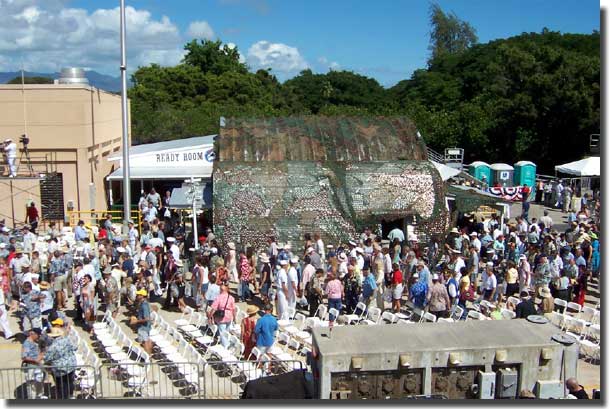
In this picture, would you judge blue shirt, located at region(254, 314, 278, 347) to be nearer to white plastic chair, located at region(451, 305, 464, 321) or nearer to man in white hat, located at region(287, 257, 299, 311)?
man in white hat, located at region(287, 257, 299, 311)

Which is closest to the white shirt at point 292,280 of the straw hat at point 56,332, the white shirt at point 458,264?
the white shirt at point 458,264

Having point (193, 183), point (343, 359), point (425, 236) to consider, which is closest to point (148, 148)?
point (193, 183)

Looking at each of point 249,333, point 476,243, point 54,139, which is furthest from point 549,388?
point 54,139

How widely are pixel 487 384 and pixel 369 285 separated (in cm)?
518

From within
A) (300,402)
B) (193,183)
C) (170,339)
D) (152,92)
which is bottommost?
(170,339)

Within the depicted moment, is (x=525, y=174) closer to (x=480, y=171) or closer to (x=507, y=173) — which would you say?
(x=507, y=173)

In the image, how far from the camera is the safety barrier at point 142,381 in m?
9.87

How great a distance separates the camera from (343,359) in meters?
8.51

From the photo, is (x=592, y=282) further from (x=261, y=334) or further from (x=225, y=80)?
(x=225, y=80)

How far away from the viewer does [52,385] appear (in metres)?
9.92

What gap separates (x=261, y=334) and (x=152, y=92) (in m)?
44.1

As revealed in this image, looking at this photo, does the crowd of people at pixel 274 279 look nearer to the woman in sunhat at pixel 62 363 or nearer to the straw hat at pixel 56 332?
the straw hat at pixel 56 332

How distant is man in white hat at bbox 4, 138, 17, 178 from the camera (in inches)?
859

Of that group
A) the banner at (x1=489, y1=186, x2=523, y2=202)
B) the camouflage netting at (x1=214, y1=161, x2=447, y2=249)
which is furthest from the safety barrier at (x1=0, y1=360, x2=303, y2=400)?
the banner at (x1=489, y1=186, x2=523, y2=202)
